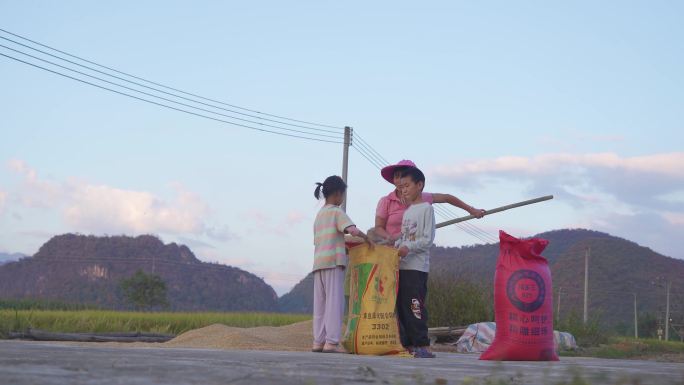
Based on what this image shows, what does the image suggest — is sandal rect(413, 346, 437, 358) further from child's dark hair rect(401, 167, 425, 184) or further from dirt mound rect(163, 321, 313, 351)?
dirt mound rect(163, 321, 313, 351)

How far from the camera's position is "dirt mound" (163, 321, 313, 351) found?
896cm

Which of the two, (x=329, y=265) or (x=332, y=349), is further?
(x=329, y=265)

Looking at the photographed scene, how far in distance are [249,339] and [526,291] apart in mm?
3471

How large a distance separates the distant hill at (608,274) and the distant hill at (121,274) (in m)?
6.78

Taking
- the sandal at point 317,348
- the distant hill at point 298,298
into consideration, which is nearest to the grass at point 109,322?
the sandal at point 317,348

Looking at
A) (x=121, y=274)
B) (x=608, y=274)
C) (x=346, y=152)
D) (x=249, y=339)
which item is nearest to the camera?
(x=249, y=339)

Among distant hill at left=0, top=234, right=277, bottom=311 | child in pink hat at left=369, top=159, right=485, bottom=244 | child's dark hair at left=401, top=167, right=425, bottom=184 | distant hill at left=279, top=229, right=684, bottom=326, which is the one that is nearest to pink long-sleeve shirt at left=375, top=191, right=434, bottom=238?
child in pink hat at left=369, top=159, right=485, bottom=244

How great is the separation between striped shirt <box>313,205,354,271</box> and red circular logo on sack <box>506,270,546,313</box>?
1.50m

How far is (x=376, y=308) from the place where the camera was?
24.0ft

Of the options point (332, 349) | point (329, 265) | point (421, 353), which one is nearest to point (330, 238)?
point (329, 265)

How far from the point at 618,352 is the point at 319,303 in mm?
7752

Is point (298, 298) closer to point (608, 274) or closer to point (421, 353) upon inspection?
point (608, 274)

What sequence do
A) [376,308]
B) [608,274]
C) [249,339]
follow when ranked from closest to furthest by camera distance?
[376,308] < [249,339] < [608,274]

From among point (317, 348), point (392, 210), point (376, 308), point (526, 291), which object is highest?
point (392, 210)
